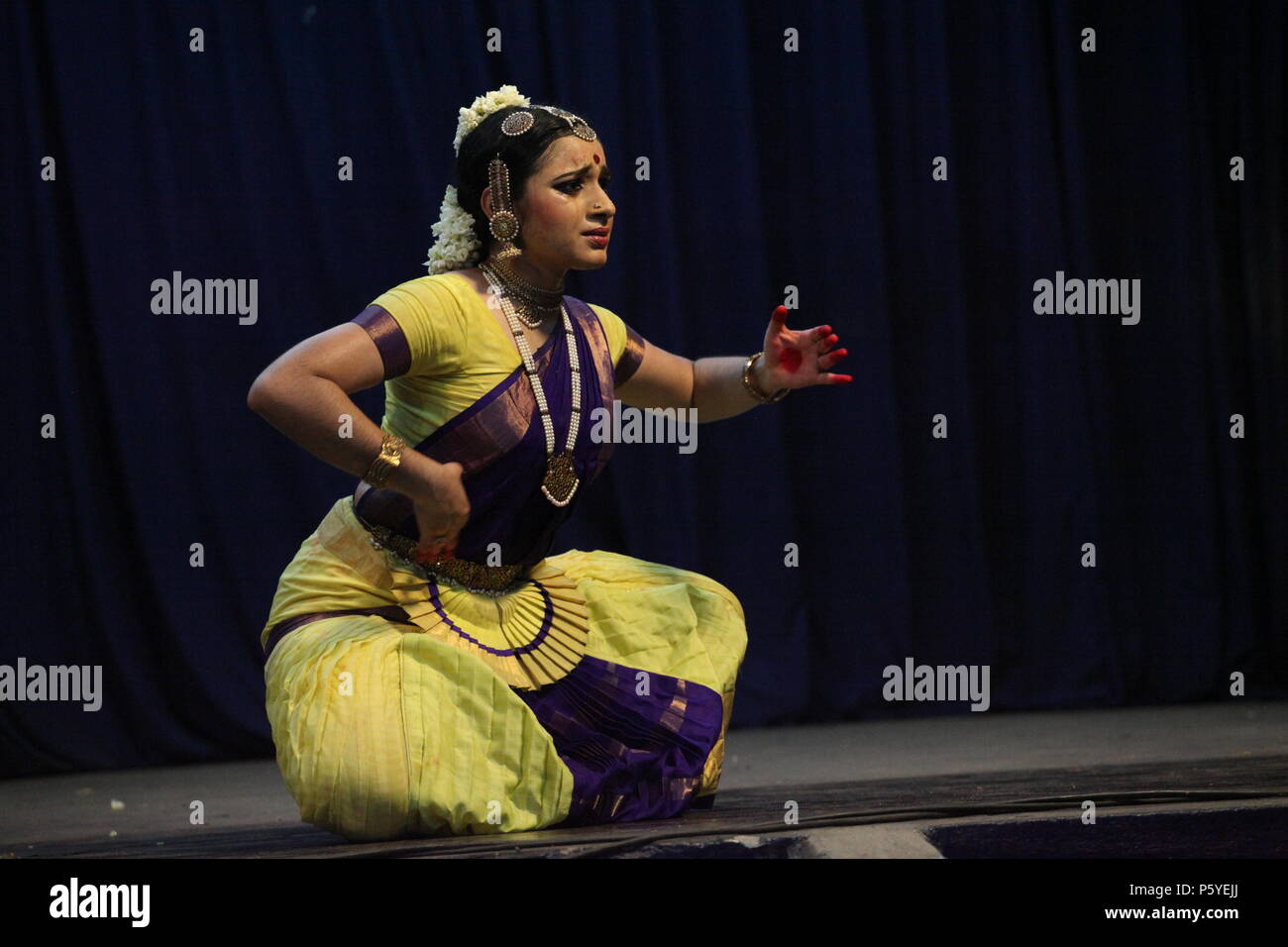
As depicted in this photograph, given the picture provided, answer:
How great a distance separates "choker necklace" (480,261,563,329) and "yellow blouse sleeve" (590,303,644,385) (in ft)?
0.61

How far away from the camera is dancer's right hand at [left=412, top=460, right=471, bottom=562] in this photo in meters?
2.20

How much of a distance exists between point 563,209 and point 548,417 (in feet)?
1.08

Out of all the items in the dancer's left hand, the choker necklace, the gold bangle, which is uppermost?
the choker necklace

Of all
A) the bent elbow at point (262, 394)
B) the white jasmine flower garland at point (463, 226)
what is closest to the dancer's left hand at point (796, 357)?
the white jasmine flower garland at point (463, 226)

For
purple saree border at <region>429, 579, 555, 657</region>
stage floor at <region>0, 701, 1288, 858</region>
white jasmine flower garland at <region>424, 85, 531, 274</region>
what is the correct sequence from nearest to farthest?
stage floor at <region>0, 701, 1288, 858</region> < purple saree border at <region>429, 579, 555, 657</region> < white jasmine flower garland at <region>424, 85, 531, 274</region>

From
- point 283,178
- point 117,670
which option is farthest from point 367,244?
point 117,670

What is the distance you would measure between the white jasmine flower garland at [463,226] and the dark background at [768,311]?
1.56 meters

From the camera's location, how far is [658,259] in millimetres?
4230

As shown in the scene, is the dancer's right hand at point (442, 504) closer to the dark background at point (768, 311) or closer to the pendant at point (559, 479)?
the pendant at point (559, 479)

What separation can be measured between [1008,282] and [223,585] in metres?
2.40

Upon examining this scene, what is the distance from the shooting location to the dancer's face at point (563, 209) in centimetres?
240

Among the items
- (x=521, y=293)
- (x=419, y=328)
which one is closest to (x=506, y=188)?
(x=521, y=293)

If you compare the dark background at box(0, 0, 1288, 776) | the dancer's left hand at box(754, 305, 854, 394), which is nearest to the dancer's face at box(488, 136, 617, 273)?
the dancer's left hand at box(754, 305, 854, 394)

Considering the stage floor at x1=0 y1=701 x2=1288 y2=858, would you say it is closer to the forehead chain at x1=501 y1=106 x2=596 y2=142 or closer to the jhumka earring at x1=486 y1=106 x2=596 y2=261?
the jhumka earring at x1=486 y1=106 x2=596 y2=261
